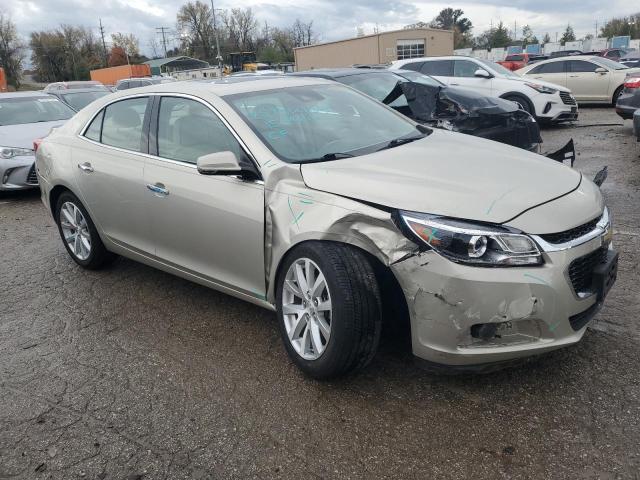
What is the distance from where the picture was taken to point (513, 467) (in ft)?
7.82

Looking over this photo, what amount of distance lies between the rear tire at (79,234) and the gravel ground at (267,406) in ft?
2.43

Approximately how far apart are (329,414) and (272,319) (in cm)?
119

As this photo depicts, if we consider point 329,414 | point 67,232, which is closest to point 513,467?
point 329,414

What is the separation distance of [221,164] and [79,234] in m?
2.38

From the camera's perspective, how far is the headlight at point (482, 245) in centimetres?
254

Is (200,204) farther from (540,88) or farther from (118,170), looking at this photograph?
(540,88)

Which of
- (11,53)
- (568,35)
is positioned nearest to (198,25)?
(11,53)

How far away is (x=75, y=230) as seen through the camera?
5.04m

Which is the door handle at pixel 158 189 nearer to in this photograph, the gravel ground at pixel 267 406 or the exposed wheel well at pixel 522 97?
the gravel ground at pixel 267 406

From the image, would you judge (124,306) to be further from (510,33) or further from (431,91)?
(510,33)

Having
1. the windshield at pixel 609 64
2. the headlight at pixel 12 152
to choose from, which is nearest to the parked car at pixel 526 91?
the windshield at pixel 609 64

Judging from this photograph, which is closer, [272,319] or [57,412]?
[57,412]

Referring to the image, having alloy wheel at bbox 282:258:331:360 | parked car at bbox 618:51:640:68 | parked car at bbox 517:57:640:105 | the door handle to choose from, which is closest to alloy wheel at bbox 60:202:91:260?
the door handle

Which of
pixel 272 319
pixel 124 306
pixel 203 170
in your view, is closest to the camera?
pixel 203 170
